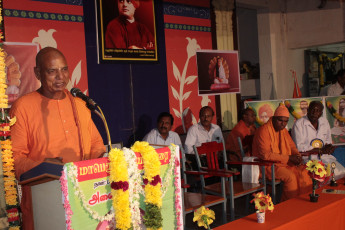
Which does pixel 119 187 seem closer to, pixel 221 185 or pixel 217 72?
pixel 221 185

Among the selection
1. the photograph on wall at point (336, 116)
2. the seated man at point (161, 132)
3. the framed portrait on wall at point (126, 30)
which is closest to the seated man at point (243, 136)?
the seated man at point (161, 132)

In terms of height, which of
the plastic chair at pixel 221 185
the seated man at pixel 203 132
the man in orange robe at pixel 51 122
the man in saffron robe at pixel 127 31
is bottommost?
the plastic chair at pixel 221 185

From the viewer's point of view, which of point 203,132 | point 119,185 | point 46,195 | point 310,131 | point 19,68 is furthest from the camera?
point 203,132

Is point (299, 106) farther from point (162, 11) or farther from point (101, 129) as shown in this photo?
point (101, 129)

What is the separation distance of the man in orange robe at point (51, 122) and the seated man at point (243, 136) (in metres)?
3.34

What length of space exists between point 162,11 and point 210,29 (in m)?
1.18

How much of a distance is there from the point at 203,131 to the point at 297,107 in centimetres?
194

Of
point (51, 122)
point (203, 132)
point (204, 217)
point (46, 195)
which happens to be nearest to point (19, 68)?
point (51, 122)

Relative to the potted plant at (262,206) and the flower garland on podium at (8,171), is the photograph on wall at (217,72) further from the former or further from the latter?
the flower garland on podium at (8,171)

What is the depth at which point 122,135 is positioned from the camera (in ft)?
19.8

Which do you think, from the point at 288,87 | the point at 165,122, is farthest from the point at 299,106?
the point at 165,122

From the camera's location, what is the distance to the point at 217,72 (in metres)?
7.35

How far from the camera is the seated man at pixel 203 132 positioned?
6.35 m

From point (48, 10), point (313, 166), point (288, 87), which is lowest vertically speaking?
point (313, 166)
